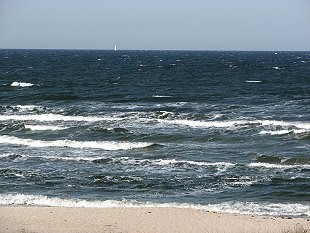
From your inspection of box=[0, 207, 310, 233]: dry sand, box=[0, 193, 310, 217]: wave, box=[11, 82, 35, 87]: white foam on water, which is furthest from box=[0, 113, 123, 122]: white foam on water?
box=[11, 82, 35, 87]: white foam on water

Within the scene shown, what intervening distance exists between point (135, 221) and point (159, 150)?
10.7 meters

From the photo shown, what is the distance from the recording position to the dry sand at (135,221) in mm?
15019

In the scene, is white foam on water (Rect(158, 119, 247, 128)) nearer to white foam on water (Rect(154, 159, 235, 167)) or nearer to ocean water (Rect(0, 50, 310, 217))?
ocean water (Rect(0, 50, 310, 217))

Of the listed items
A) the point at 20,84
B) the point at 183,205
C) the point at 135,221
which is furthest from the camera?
the point at 20,84

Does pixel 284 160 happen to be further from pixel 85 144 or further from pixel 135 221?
pixel 135 221

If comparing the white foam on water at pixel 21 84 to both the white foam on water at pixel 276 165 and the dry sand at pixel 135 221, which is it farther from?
the dry sand at pixel 135 221

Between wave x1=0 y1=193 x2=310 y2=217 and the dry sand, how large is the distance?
653 millimetres

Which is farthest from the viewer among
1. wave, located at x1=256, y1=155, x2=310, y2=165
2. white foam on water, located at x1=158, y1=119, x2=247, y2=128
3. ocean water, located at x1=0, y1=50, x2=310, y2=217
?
white foam on water, located at x1=158, y1=119, x2=247, y2=128

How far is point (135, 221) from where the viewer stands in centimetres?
1587

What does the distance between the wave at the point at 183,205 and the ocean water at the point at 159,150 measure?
31 mm

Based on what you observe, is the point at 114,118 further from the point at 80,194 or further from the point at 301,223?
the point at 301,223

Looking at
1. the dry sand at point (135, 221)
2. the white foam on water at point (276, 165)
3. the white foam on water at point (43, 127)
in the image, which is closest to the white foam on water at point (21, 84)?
the white foam on water at point (43, 127)

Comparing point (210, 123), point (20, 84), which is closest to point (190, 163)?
point (210, 123)

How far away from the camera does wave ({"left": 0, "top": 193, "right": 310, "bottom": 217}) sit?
56.2ft
